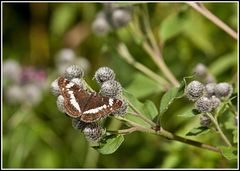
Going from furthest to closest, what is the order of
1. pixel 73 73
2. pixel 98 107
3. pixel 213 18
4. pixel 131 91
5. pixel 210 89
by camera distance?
1. pixel 131 91
2. pixel 213 18
3. pixel 210 89
4. pixel 73 73
5. pixel 98 107

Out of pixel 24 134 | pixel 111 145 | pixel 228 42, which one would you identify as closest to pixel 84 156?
pixel 24 134

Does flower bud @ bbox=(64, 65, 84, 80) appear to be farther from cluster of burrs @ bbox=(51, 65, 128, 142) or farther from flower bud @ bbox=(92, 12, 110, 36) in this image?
flower bud @ bbox=(92, 12, 110, 36)

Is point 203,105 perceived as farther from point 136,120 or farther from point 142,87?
point 142,87

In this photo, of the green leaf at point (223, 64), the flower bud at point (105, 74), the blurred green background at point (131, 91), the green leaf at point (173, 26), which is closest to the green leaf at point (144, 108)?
the flower bud at point (105, 74)

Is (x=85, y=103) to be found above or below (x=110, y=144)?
above

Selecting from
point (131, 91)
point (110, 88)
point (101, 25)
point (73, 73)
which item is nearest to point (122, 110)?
point (110, 88)

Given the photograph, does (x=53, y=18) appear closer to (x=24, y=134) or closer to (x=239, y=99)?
(x=24, y=134)

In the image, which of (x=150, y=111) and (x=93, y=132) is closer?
(x=93, y=132)
